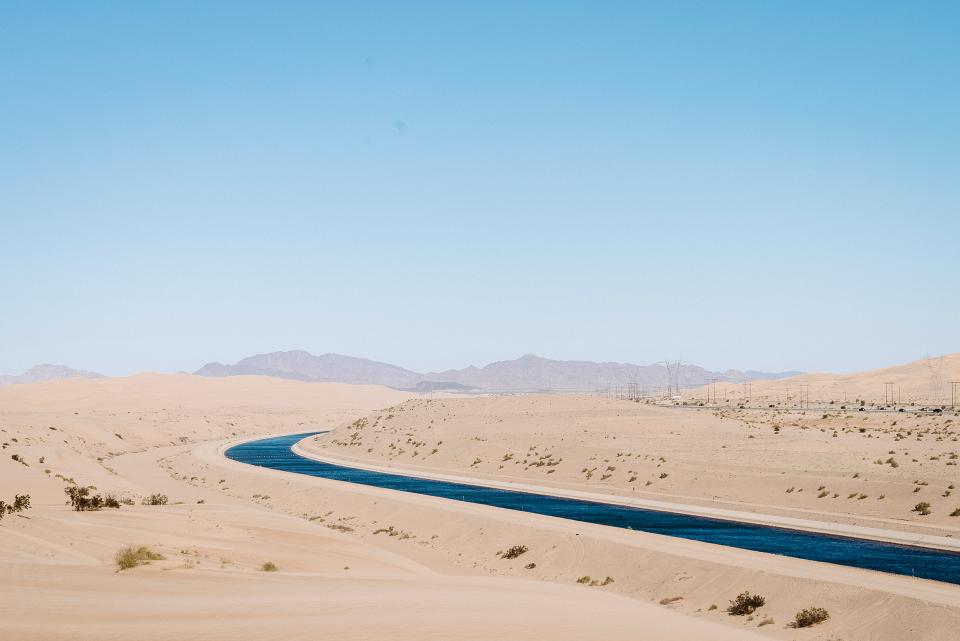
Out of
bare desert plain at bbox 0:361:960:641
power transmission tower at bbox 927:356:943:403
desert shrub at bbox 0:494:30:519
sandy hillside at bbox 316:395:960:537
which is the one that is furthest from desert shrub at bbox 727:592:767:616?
power transmission tower at bbox 927:356:943:403

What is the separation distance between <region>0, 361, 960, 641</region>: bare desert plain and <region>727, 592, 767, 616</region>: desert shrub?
0.35 meters

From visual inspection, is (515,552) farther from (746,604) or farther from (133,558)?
(133,558)

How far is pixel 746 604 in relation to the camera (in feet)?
81.3

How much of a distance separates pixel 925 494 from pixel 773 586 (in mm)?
21042

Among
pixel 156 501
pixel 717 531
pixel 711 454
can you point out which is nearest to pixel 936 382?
pixel 711 454

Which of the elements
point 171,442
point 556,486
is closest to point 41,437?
point 171,442

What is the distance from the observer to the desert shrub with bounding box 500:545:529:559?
3472cm

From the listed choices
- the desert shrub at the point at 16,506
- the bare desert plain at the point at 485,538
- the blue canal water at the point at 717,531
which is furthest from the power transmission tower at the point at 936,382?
the desert shrub at the point at 16,506

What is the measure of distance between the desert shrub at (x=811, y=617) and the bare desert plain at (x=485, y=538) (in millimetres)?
277

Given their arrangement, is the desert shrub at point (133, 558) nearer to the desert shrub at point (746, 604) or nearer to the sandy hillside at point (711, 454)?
the desert shrub at point (746, 604)

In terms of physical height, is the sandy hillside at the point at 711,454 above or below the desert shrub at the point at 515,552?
above

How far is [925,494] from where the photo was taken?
4194 cm

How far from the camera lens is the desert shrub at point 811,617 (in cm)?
2295

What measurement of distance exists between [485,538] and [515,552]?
337 cm
